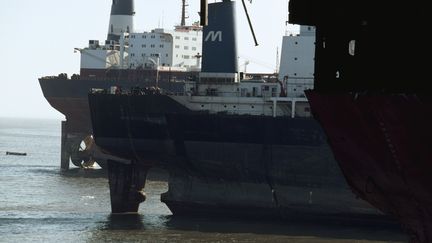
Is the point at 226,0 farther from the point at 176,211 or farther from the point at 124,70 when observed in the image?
the point at 124,70

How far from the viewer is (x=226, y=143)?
42594 millimetres

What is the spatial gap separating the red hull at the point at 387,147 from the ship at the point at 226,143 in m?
18.3

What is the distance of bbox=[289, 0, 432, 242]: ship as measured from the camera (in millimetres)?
19016

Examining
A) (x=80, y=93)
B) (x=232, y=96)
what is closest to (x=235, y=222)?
(x=232, y=96)

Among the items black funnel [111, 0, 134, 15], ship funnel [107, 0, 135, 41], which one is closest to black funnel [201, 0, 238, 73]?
ship funnel [107, 0, 135, 41]

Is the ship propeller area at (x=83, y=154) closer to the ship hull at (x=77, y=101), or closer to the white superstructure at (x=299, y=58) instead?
the ship hull at (x=77, y=101)

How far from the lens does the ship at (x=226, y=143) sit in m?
41.2

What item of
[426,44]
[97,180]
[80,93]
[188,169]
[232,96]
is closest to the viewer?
[426,44]

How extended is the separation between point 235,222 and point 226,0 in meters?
10.5

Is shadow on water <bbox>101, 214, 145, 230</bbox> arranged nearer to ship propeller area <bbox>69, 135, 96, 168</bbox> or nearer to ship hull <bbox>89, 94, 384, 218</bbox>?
ship hull <bbox>89, 94, 384, 218</bbox>

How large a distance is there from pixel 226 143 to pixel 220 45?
572 centimetres

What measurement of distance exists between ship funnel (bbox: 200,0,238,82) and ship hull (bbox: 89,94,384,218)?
318cm

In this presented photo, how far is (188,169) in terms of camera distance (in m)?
→ 43.2

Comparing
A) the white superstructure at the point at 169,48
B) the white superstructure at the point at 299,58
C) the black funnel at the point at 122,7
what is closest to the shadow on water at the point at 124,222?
the white superstructure at the point at 299,58
